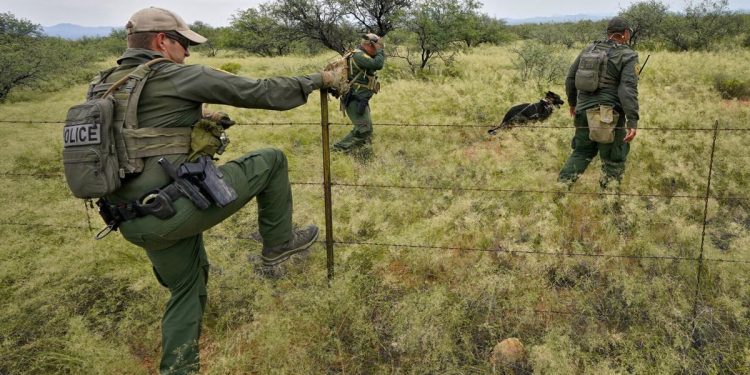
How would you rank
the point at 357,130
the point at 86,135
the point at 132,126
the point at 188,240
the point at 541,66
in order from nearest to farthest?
1. the point at 86,135
2. the point at 132,126
3. the point at 188,240
4. the point at 357,130
5. the point at 541,66

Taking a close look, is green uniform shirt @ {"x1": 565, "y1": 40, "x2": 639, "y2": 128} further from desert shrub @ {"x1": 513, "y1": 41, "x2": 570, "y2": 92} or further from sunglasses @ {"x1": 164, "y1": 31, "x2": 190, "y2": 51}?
desert shrub @ {"x1": 513, "y1": 41, "x2": 570, "y2": 92}

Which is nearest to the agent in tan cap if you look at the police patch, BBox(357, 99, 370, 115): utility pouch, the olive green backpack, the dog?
the police patch

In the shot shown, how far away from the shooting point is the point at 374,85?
6590mm

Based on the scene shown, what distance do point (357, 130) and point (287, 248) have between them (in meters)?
3.93

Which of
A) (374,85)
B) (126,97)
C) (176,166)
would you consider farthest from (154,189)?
(374,85)

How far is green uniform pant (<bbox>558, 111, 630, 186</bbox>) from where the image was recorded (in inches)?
181

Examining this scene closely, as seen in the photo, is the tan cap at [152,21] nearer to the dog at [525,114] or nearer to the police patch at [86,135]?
the police patch at [86,135]

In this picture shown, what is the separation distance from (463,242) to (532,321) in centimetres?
104

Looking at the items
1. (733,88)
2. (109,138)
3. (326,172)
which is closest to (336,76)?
(326,172)

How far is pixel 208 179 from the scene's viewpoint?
2.30 m

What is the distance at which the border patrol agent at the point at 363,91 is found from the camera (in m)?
6.42

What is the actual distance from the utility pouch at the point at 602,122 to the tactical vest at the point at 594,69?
22 cm

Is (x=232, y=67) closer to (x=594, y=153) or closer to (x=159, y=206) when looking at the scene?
(x=594, y=153)

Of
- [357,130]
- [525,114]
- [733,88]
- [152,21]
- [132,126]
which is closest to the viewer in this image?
[132,126]
